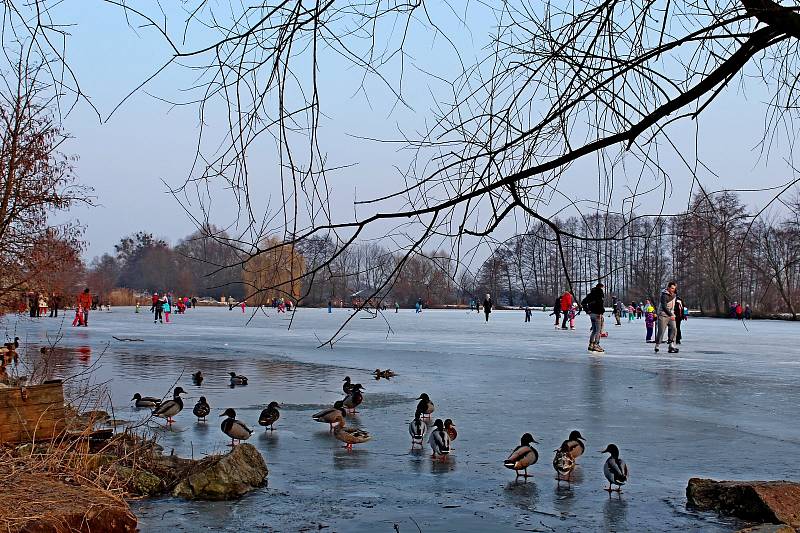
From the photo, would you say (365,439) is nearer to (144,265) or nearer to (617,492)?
(617,492)

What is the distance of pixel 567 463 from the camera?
716 centimetres

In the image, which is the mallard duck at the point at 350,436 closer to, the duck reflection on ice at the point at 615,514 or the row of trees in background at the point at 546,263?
the duck reflection on ice at the point at 615,514

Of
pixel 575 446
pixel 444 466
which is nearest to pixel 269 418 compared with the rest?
pixel 444 466

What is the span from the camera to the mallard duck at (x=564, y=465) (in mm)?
7156

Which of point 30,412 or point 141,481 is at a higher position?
point 30,412

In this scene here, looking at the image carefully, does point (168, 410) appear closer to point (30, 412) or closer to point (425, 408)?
point (30, 412)

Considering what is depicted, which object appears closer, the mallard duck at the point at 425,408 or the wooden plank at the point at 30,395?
the wooden plank at the point at 30,395

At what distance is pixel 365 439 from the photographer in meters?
8.66

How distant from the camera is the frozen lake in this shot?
5.99 metres

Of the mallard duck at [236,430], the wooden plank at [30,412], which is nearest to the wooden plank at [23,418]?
the wooden plank at [30,412]

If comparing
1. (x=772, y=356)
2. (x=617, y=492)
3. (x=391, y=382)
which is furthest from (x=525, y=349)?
(x=617, y=492)

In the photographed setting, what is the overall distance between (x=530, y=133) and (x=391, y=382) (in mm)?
11541

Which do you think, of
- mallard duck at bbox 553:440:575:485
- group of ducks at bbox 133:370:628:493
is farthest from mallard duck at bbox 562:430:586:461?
mallard duck at bbox 553:440:575:485

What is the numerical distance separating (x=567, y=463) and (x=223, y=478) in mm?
2899
